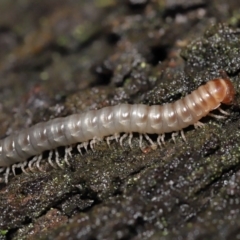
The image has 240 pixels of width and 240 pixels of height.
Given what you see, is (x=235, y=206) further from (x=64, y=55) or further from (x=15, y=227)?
(x=64, y=55)

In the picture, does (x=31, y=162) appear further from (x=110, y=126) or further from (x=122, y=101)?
(x=122, y=101)

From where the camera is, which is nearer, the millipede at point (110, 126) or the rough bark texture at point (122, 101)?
the rough bark texture at point (122, 101)

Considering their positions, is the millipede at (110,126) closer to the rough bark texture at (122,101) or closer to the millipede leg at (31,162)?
the millipede leg at (31,162)

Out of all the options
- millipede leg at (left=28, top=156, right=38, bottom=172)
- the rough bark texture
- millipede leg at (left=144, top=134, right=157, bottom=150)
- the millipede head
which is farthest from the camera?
millipede leg at (left=28, top=156, right=38, bottom=172)

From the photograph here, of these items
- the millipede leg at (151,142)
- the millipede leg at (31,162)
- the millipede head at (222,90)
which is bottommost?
the millipede leg at (31,162)

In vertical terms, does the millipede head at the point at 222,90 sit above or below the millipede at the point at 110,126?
above

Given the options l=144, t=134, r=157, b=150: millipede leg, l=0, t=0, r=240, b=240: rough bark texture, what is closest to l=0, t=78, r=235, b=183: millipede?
l=144, t=134, r=157, b=150: millipede leg

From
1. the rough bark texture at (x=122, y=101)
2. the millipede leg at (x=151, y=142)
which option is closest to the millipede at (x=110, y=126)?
the millipede leg at (x=151, y=142)

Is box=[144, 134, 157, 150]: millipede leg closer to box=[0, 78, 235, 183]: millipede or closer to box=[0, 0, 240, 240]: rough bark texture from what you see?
box=[0, 78, 235, 183]: millipede

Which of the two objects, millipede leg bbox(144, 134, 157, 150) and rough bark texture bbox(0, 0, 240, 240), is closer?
rough bark texture bbox(0, 0, 240, 240)
